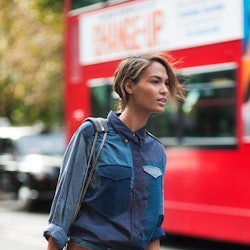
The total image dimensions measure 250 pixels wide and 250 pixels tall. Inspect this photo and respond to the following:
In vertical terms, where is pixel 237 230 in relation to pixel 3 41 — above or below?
below

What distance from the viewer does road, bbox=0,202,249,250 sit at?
10961 millimetres

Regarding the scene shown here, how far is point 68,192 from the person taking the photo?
3168 mm

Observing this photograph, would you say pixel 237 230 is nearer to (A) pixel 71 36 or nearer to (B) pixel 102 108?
(B) pixel 102 108

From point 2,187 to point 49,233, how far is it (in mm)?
14511

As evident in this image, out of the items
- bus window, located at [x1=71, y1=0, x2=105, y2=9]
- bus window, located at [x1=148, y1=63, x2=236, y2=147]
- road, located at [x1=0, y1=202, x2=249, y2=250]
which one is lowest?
road, located at [x1=0, y1=202, x2=249, y2=250]

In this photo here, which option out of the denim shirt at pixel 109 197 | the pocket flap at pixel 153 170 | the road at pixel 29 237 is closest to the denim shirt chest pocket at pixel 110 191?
the denim shirt at pixel 109 197

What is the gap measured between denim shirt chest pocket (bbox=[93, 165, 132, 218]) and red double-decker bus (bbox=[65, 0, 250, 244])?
5.27 m

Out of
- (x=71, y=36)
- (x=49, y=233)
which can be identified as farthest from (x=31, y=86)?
(x=49, y=233)

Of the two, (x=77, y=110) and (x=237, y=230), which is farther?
(x=77, y=110)

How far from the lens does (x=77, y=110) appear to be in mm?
12086

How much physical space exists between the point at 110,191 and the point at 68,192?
0.17 m

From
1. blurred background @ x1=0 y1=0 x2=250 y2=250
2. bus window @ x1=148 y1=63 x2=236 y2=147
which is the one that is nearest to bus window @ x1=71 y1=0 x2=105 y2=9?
blurred background @ x1=0 y1=0 x2=250 y2=250

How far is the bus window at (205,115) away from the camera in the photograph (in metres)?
9.23

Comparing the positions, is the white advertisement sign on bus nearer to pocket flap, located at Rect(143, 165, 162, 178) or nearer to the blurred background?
the blurred background
